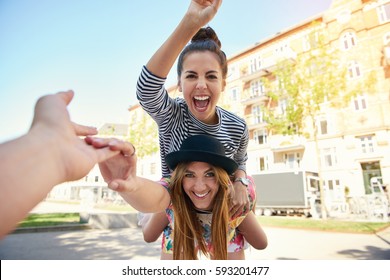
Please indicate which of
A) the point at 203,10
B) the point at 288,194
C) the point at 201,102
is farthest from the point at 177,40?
the point at 288,194

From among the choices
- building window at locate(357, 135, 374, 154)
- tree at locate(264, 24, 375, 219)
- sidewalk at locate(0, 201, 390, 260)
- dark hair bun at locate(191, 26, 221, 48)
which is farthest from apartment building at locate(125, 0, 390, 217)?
dark hair bun at locate(191, 26, 221, 48)

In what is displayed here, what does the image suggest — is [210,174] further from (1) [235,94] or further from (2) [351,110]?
(1) [235,94]

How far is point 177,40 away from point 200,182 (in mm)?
369

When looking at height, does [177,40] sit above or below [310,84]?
below

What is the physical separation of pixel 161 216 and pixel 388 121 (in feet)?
21.4

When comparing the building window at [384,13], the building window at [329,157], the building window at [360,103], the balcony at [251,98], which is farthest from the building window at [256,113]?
the building window at [384,13]

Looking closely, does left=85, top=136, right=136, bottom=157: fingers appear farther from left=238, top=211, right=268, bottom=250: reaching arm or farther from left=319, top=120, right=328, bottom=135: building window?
left=319, top=120, right=328, bottom=135: building window

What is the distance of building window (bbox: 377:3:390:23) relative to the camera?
223 inches

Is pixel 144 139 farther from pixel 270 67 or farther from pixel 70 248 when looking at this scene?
pixel 70 248

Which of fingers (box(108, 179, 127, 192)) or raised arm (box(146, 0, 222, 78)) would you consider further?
raised arm (box(146, 0, 222, 78))

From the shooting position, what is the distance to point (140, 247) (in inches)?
92.3

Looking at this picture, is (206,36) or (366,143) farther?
(366,143)

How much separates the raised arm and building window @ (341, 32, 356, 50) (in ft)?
22.7

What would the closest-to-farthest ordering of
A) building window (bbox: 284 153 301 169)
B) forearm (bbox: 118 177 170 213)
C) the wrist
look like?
forearm (bbox: 118 177 170 213)
the wrist
building window (bbox: 284 153 301 169)
